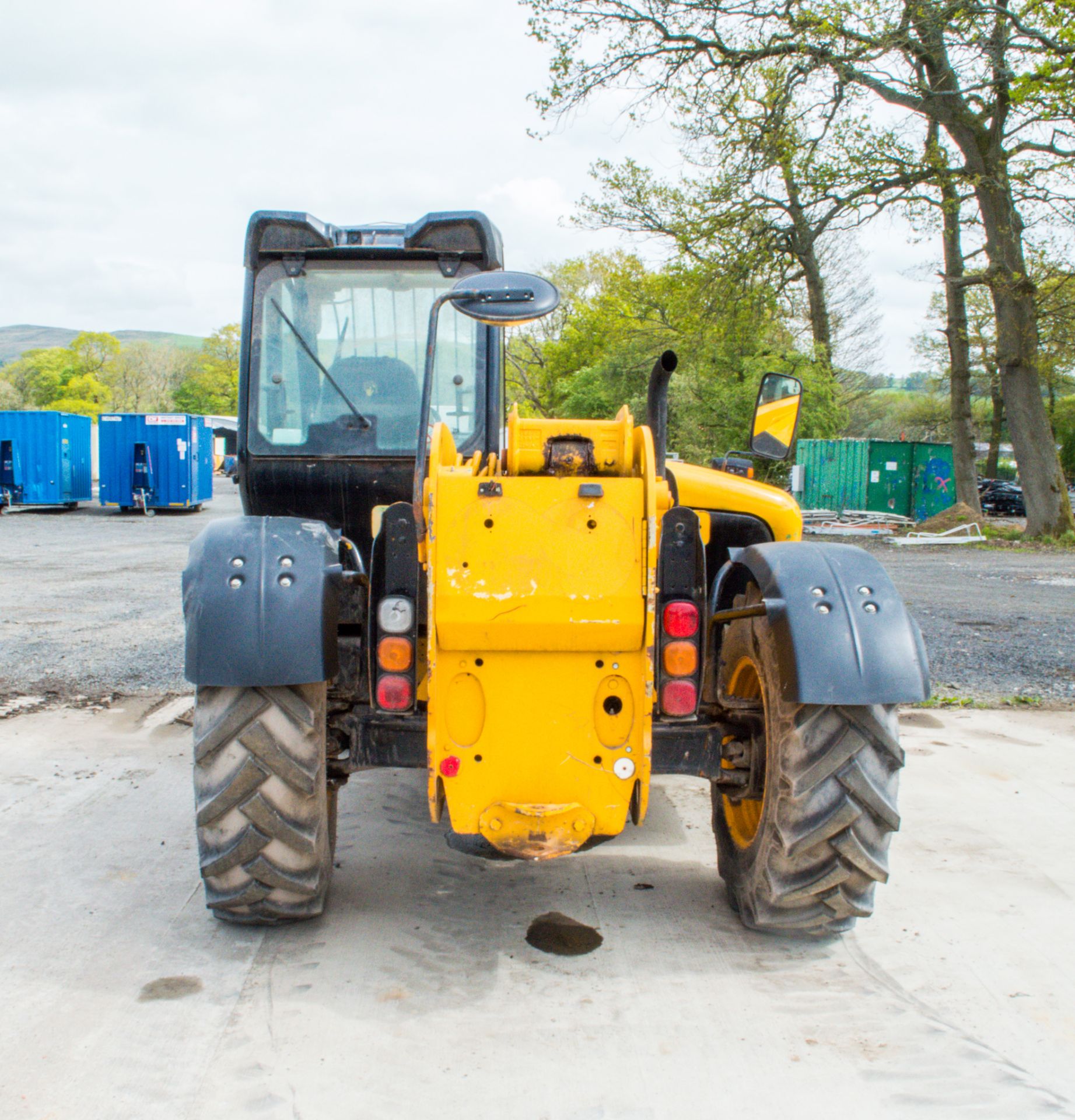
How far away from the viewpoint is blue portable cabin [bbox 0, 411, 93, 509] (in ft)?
77.1

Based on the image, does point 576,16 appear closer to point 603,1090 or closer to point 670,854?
point 670,854

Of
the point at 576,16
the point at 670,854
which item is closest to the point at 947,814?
the point at 670,854

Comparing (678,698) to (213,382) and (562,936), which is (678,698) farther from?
(213,382)

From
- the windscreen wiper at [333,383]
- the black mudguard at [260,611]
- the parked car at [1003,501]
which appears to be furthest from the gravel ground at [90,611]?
the parked car at [1003,501]

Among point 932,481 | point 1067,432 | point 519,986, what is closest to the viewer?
point 519,986

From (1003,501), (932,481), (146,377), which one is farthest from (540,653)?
(146,377)

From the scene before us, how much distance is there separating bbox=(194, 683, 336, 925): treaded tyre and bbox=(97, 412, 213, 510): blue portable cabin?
893 inches

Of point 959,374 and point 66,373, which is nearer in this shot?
point 959,374

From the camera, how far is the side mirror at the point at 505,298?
2879 mm

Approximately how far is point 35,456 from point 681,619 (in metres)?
24.2

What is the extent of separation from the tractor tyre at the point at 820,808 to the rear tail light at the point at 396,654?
109 centimetres

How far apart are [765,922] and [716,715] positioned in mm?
679

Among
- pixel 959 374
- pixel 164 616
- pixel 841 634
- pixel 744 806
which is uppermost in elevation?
pixel 959 374

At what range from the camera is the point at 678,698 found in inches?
120
